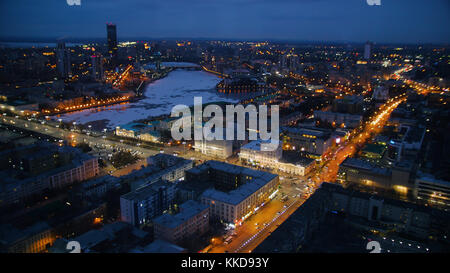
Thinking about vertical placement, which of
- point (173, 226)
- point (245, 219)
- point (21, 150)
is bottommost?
point (245, 219)

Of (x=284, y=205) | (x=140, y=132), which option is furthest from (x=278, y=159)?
(x=140, y=132)

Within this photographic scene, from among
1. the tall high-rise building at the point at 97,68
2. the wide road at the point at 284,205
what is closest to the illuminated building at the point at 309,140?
the wide road at the point at 284,205

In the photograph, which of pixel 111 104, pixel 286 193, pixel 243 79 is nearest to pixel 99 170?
pixel 286 193

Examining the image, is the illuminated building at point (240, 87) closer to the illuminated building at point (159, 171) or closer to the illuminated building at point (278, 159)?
the illuminated building at point (278, 159)

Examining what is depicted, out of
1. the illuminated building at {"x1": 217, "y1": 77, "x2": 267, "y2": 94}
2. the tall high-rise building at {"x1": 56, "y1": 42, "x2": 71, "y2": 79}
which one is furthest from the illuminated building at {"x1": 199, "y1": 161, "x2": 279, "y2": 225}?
the tall high-rise building at {"x1": 56, "y1": 42, "x2": 71, "y2": 79}

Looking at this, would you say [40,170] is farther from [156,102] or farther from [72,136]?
[156,102]
